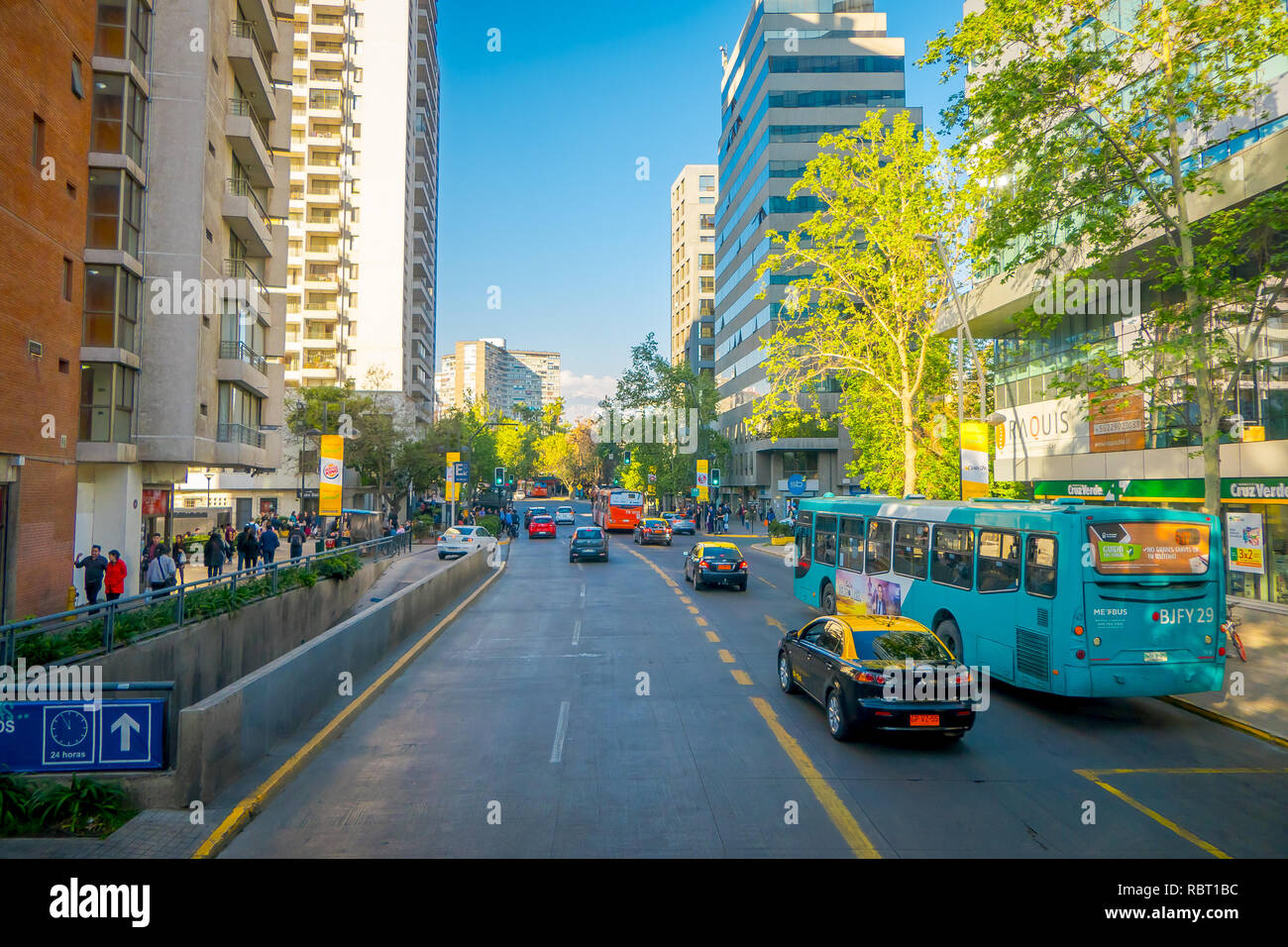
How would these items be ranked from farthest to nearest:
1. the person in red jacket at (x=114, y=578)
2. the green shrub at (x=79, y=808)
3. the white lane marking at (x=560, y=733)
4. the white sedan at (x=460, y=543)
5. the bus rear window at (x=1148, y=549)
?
the white sedan at (x=460, y=543)
the person in red jacket at (x=114, y=578)
the bus rear window at (x=1148, y=549)
the white lane marking at (x=560, y=733)
the green shrub at (x=79, y=808)

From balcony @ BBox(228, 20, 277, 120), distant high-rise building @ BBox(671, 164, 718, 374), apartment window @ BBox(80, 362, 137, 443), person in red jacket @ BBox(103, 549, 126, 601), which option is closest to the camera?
person in red jacket @ BBox(103, 549, 126, 601)

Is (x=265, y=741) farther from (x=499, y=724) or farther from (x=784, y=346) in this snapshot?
(x=784, y=346)

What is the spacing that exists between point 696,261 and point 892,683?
329 feet

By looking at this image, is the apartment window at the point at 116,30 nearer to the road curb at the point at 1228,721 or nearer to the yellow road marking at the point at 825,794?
the yellow road marking at the point at 825,794

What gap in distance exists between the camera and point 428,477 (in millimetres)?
60750

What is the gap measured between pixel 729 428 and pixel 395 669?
69304 millimetres

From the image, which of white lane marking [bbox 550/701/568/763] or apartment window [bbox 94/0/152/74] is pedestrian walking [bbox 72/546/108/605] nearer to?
white lane marking [bbox 550/701/568/763]

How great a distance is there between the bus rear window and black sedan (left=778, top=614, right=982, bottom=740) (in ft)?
9.24

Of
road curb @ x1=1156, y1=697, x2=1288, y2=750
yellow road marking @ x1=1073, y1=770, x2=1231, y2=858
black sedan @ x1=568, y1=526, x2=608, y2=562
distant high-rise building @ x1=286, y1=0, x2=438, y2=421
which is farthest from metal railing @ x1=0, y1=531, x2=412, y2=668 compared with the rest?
distant high-rise building @ x1=286, y1=0, x2=438, y2=421

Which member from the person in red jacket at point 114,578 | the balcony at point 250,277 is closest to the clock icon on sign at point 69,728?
the person in red jacket at point 114,578

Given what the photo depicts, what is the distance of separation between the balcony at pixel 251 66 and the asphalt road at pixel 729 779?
2724 cm

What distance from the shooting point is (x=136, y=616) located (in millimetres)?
13336

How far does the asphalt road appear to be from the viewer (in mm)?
7137

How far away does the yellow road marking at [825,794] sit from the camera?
6.98 meters
